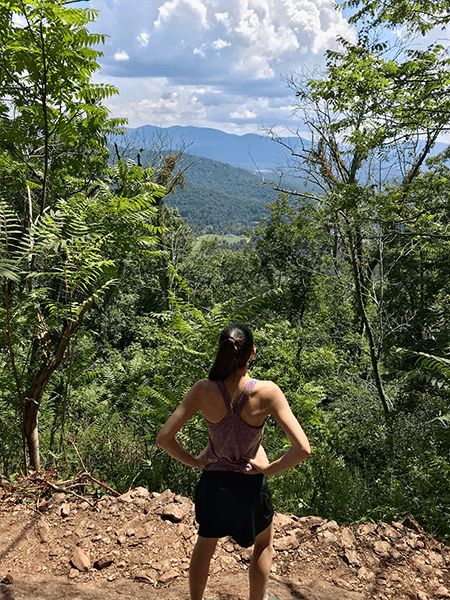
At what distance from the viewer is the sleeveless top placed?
6.85ft

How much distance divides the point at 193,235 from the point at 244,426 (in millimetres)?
21101

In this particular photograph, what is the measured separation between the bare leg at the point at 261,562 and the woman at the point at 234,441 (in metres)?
0.09

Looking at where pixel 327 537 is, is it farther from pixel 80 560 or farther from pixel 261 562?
pixel 80 560

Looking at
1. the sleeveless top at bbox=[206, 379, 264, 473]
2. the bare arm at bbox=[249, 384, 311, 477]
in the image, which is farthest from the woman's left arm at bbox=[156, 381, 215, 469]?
the bare arm at bbox=[249, 384, 311, 477]

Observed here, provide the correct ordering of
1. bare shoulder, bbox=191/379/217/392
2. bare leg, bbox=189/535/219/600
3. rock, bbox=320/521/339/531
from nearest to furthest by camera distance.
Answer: bare shoulder, bbox=191/379/217/392 → bare leg, bbox=189/535/219/600 → rock, bbox=320/521/339/531

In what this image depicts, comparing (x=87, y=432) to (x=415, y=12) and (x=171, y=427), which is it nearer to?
(x=171, y=427)

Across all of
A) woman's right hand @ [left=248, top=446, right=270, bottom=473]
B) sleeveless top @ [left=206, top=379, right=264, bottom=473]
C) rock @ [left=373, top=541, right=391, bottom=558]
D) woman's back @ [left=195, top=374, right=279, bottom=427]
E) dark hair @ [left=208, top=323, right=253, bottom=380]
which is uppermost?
dark hair @ [left=208, top=323, right=253, bottom=380]

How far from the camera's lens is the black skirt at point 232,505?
2129 mm

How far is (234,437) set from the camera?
83.4 inches

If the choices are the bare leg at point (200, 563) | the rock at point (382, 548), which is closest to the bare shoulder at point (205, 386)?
the bare leg at point (200, 563)

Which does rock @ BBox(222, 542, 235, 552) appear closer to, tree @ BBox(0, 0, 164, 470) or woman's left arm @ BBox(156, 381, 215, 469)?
woman's left arm @ BBox(156, 381, 215, 469)

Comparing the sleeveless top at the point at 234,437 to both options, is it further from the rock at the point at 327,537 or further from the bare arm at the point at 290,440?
the rock at the point at 327,537

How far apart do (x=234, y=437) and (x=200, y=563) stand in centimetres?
79

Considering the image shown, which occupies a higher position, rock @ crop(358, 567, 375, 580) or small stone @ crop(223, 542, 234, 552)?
rock @ crop(358, 567, 375, 580)
